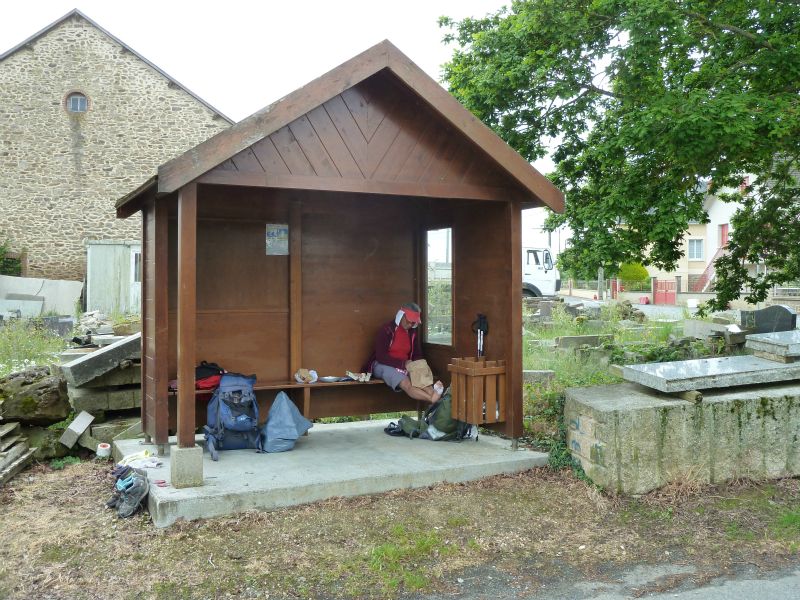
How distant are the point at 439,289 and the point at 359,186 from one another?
7.16ft

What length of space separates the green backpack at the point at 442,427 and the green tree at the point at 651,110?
2.95 meters

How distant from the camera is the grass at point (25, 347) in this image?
11.1 metres

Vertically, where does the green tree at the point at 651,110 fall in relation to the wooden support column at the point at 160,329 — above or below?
above

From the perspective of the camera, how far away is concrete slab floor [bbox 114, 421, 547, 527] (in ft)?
17.4

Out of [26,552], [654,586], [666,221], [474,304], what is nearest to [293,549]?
[26,552]

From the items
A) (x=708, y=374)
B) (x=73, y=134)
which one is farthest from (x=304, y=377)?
(x=73, y=134)

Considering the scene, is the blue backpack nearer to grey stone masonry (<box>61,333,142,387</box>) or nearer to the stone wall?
grey stone masonry (<box>61,333,142,387</box>)

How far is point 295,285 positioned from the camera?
7500 mm

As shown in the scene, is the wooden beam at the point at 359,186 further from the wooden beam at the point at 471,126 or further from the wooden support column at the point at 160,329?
the wooden support column at the point at 160,329

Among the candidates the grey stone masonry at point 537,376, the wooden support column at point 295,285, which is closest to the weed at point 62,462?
the wooden support column at point 295,285

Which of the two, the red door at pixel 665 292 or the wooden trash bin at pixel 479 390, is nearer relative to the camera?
the wooden trash bin at pixel 479 390

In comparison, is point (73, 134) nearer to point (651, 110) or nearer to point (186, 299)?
point (186, 299)

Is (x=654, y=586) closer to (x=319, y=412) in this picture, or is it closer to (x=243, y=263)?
(x=319, y=412)

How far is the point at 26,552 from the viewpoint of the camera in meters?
4.78
